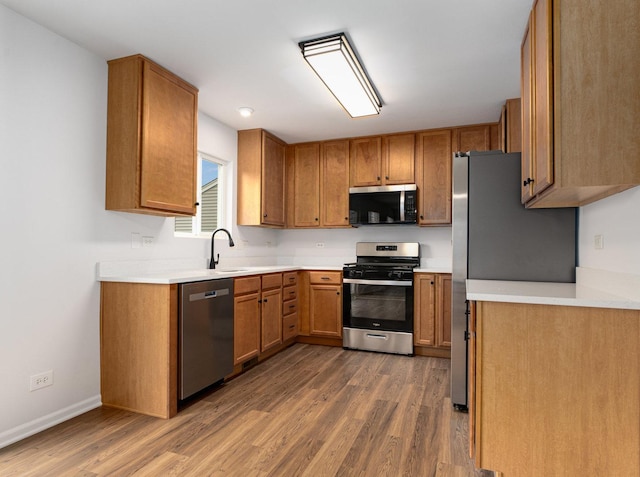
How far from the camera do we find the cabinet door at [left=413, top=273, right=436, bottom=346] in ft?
12.5

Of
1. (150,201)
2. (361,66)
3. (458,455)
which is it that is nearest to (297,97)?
(361,66)

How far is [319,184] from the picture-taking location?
15.3 feet

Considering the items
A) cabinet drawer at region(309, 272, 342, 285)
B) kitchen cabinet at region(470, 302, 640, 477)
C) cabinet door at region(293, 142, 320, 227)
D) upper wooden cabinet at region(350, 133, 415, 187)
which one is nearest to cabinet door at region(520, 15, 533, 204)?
kitchen cabinet at region(470, 302, 640, 477)

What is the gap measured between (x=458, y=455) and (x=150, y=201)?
249cm

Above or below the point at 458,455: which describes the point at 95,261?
above

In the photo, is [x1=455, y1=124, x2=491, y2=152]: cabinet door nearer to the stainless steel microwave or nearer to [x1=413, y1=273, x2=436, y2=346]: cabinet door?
the stainless steel microwave

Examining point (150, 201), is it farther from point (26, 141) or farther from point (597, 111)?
point (597, 111)

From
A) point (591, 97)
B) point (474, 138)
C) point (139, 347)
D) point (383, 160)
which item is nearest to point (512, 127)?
point (474, 138)

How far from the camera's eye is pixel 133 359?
8.30ft

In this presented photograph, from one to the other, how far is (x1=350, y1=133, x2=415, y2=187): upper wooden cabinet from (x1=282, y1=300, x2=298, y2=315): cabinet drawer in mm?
1555

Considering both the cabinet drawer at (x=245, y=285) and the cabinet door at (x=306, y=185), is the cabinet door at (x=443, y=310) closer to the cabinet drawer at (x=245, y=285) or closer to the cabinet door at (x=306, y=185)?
the cabinet door at (x=306, y=185)

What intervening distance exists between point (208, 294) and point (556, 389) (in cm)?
218

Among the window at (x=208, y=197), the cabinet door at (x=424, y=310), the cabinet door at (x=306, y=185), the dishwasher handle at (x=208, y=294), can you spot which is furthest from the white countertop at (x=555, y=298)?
the cabinet door at (x=306, y=185)

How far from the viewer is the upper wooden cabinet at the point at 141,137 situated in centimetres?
258
